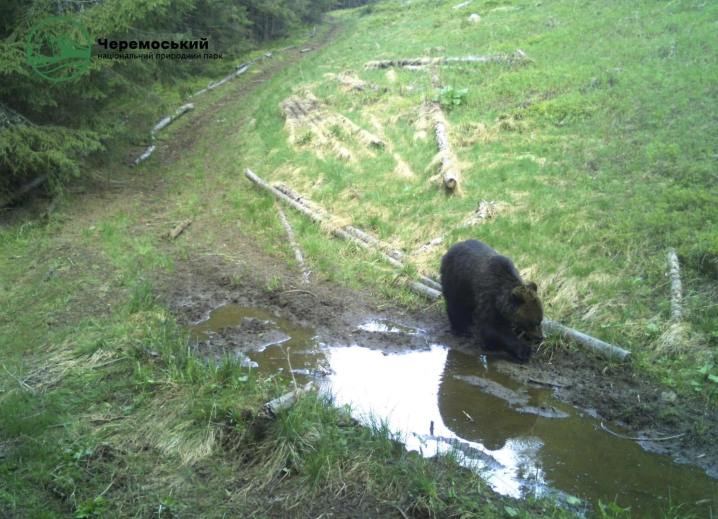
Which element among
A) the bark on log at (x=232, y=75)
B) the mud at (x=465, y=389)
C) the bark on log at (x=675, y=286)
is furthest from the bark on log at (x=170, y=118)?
the bark on log at (x=675, y=286)

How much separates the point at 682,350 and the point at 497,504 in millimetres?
3773

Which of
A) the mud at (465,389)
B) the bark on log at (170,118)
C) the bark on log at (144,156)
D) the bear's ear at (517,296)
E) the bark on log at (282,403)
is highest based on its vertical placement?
the bark on log at (170,118)

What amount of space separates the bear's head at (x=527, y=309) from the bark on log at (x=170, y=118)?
564 inches

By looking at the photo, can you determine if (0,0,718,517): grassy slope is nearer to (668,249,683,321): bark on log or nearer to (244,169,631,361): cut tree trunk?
(668,249,683,321): bark on log

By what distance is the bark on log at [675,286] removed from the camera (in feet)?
23.2

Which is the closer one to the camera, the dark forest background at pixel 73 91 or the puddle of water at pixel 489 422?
the puddle of water at pixel 489 422

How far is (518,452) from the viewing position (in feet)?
17.9

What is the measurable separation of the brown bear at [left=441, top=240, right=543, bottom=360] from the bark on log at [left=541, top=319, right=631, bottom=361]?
Answer: 0.44 meters

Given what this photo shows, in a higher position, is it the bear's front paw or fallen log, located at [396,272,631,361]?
fallen log, located at [396,272,631,361]

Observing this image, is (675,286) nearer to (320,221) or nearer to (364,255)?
(364,255)

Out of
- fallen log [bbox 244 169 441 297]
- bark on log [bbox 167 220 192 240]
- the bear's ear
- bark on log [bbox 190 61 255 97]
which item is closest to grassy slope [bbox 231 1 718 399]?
fallen log [bbox 244 169 441 297]

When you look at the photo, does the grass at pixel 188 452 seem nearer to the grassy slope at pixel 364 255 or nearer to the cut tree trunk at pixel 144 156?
the grassy slope at pixel 364 255

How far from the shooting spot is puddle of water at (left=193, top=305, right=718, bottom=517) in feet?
16.0

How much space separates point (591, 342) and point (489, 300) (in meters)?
1.42
